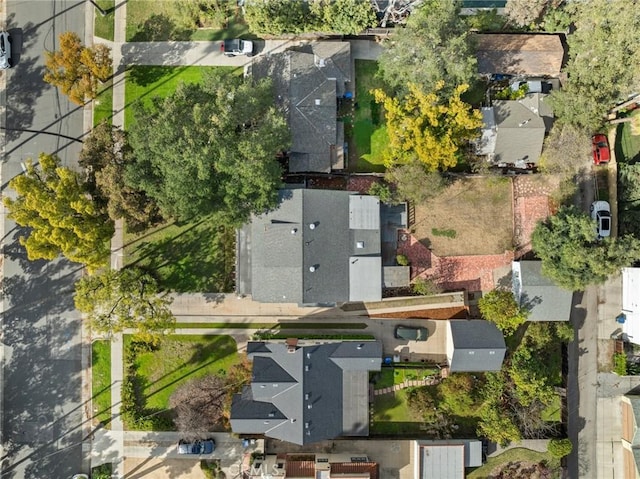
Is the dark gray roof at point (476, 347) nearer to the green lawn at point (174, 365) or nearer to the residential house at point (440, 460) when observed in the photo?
the residential house at point (440, 460)

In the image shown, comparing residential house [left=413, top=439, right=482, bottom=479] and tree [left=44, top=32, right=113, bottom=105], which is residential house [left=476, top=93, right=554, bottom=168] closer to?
residential house [left=413, top=439, right=482, bottom=479]

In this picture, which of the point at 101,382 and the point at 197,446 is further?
the point at 101,382

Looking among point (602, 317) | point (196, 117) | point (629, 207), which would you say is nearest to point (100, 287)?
point (196, 117)

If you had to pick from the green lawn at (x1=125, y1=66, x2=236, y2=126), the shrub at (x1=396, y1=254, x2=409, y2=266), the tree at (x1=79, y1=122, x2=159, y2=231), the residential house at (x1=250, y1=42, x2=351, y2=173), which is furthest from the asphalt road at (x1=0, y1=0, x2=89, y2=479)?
the shrub at (x1=396, y1=254, x2=409, y2=266)

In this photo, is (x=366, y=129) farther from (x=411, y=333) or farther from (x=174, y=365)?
(x=174, y=365)

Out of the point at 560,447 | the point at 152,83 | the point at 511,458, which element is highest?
the point at 152,83

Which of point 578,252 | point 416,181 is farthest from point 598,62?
point 416,181

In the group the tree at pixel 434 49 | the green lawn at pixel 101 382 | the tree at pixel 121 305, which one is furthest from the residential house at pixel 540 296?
the green lawn at pixel 101 382
